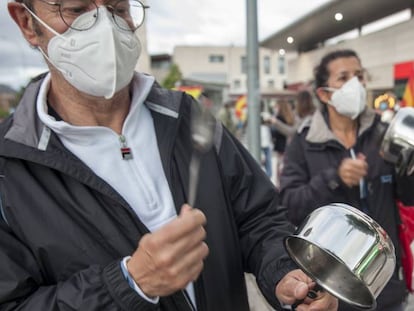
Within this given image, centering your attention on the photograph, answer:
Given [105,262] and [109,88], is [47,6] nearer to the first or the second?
[109,88]

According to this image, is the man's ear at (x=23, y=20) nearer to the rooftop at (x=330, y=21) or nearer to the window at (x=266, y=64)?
the rooftop at (x=330, y=21)

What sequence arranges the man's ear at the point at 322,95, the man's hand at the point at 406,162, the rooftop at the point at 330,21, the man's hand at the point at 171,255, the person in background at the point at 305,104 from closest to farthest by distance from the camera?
A: the man's hand at the point at 171,255 < the man's hand at the point at 406,162 < the man's ear at the point at 322,95 < the person in background at the point at 305,104 < the rooftop at the point at 330,21

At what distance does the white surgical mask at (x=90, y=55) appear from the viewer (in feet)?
3.83

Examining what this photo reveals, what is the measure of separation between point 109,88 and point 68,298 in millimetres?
614

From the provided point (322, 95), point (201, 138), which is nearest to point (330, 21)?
point (322, 95)

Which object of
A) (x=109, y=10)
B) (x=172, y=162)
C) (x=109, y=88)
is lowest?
(x=172, y=162)

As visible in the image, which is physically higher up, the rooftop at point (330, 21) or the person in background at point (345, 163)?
the rooftop at point (330, 21)

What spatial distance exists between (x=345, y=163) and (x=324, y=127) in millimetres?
383

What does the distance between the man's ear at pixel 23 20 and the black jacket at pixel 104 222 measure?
0.16 m

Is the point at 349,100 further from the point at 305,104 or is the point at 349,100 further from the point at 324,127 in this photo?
the point at 305,104

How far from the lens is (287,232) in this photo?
1.31 meters

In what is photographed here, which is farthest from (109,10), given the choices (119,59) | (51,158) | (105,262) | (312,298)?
(312,298)

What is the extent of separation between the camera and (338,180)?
73.8 inches

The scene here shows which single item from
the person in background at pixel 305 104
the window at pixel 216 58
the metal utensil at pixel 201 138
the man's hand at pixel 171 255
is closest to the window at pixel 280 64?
the window at pixel 216 58
